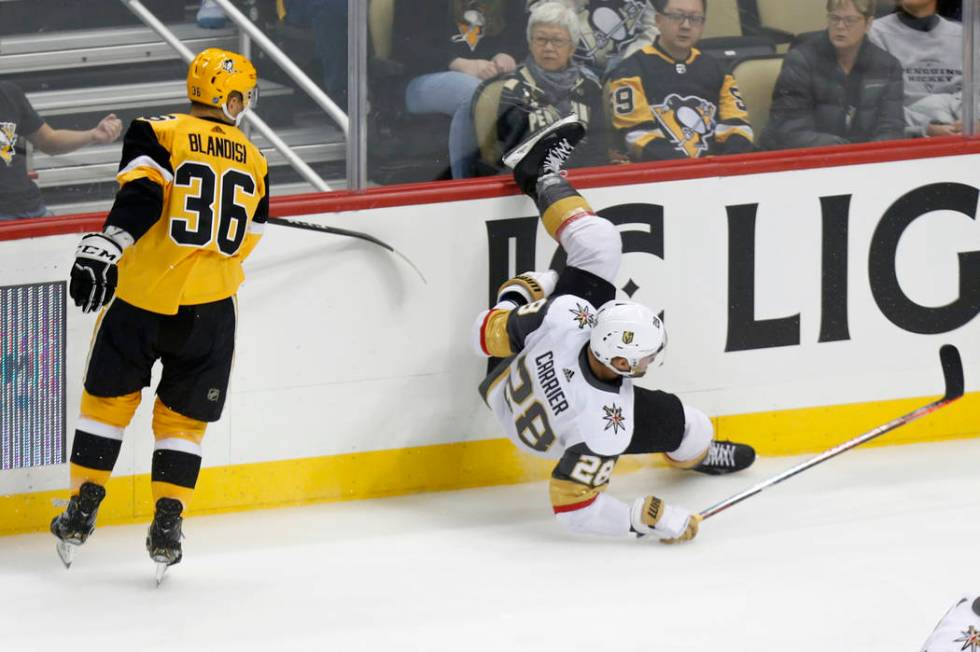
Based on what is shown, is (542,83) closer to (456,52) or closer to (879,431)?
(456,52)

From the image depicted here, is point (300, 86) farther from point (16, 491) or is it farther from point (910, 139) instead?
point (910, 139)

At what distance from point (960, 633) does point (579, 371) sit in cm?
215

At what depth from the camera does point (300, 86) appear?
543 cm

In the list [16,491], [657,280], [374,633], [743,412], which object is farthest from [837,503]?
[16,491]

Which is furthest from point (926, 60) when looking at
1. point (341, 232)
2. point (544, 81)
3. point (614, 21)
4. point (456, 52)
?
point (341, 232)

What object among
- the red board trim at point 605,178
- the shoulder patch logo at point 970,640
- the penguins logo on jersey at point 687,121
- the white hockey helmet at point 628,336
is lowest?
the shoulder patch logo at point 970,640

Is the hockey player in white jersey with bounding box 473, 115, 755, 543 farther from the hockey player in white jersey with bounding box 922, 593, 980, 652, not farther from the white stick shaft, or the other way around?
the hockey player in white jersey with bounding box 922, 593, 980, 652

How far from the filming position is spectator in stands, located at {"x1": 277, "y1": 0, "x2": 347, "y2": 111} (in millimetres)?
5410

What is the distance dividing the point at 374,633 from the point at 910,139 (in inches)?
99.3

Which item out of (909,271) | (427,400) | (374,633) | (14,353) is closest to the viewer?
(374,633)

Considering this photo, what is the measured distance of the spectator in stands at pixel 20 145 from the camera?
5.09 meters

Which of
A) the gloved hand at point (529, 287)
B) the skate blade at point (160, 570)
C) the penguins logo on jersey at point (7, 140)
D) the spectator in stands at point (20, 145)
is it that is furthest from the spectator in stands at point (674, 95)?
the skate blade at point (160, 570)

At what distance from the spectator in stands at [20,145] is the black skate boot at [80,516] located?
0.81 meters

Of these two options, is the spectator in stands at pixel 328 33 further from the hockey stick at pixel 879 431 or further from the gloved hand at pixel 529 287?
the hockey stick at pixel 879 431
